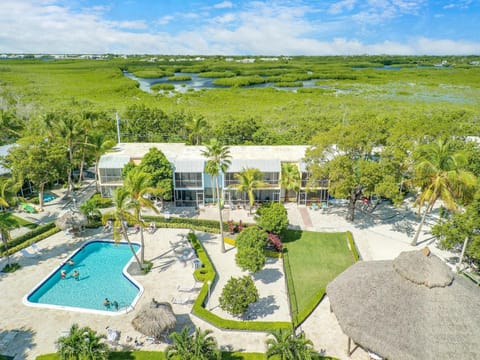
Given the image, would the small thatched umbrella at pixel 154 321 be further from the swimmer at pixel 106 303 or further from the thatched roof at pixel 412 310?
the thatched roof at pixel 412 310

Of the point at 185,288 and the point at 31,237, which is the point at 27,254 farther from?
the point at 185,288

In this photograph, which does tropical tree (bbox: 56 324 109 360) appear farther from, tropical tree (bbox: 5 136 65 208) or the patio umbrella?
tropical tree (bbox: 5 136 65 208)

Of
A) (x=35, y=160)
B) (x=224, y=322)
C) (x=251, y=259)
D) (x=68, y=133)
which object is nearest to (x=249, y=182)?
(x=251, y=259)

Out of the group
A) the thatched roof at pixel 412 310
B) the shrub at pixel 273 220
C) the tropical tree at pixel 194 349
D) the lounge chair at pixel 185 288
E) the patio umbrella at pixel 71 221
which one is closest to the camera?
the thatched roof at pixel 412 310

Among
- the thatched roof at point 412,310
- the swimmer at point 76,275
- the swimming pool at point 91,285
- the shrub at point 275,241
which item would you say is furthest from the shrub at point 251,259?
the swimmer at point 76,275

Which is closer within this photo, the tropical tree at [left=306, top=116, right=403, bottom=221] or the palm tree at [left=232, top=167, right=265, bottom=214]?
the tropical tree at [left=306, top=116, right=403, bottom=221]

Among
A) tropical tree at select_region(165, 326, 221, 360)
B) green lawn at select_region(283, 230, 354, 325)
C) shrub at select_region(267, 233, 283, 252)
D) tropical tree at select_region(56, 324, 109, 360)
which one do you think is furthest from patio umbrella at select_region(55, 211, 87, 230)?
green lawn at select_region(283, 230, 354, 325)

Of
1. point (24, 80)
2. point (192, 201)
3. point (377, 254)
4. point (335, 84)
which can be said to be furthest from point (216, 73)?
point (377, 254)
